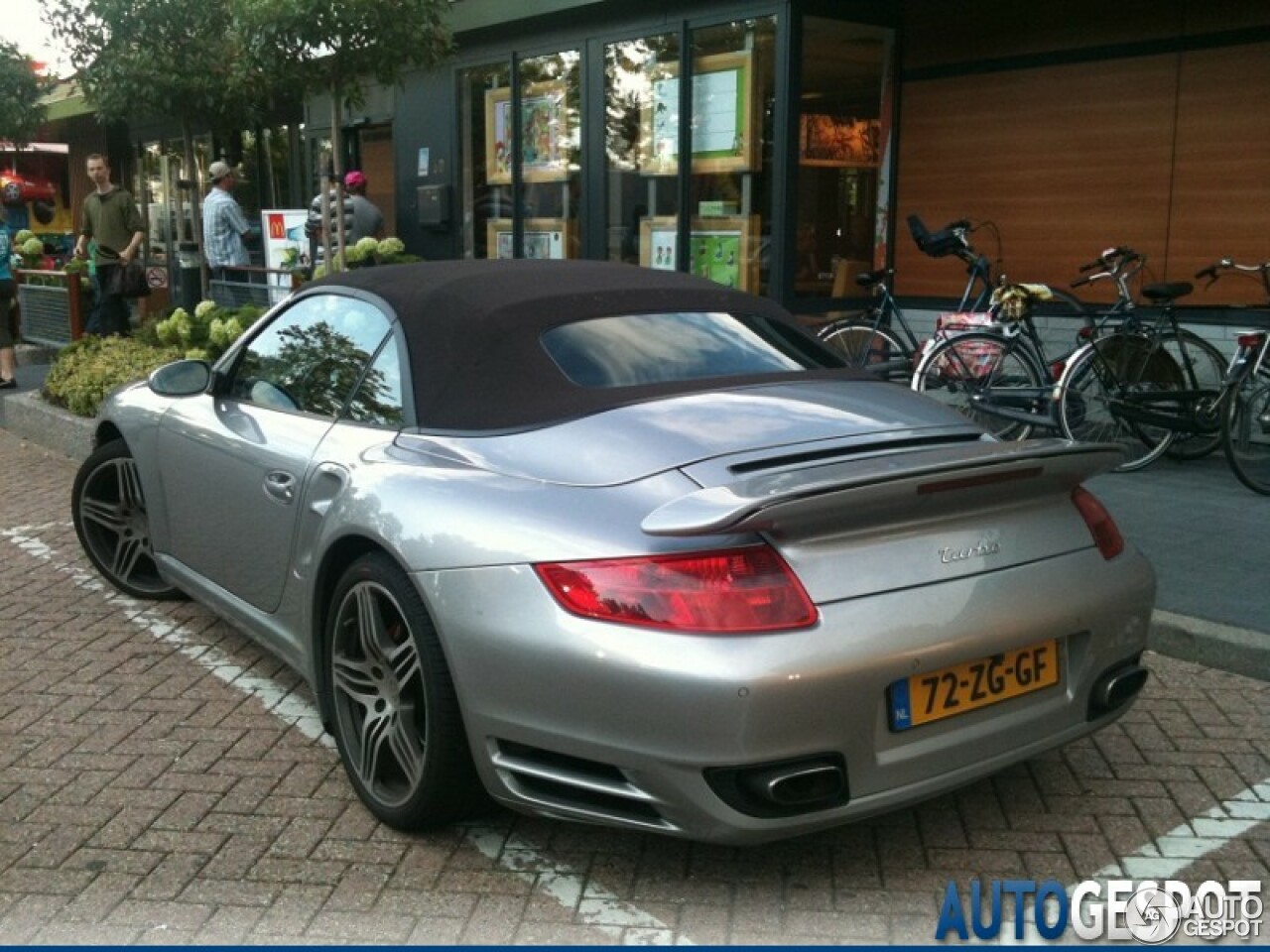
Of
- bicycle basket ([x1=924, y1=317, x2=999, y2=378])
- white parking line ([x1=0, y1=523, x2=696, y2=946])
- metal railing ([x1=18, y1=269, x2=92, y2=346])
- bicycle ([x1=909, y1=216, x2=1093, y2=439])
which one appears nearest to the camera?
white parking line ([x1=0, y1=523, x2=696, y2=946])

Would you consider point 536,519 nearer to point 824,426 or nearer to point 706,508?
point 706,508

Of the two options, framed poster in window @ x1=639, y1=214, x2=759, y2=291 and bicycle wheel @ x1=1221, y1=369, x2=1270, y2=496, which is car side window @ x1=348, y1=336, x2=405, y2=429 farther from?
framed poster in window @ x1=639, y1=214, x2=759, y2=291

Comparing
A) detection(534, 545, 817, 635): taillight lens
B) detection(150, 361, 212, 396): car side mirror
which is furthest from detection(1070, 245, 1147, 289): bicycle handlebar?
detection(534, 545, 817, 635): taillight lens

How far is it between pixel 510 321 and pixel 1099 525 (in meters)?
1.69

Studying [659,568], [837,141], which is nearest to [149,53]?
[837,141]

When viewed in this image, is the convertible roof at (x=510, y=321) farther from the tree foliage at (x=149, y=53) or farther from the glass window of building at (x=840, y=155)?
the tree foliage at (x=149, y=53)

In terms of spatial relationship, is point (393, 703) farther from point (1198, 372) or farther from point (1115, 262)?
point (1115, 262)

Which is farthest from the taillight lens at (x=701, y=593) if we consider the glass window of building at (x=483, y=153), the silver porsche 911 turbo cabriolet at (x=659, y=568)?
the glass window of building at (x=483, y=153)

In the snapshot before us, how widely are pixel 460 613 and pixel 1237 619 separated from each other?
10.4ft

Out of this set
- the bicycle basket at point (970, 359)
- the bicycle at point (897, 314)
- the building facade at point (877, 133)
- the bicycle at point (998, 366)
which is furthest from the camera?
the bicycle at point (897, 314)

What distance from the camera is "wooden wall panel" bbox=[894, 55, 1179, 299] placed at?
9227 mm

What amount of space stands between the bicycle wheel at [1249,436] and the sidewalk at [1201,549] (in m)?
0.12

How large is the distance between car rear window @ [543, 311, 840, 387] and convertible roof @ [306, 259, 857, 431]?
0.15 ft

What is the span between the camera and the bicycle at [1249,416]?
7035 mm
